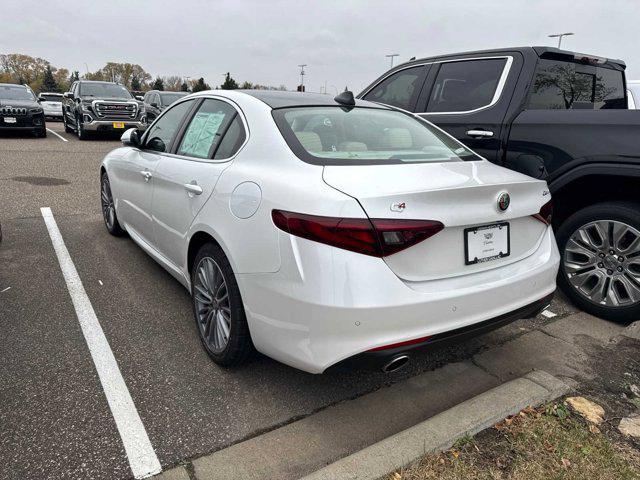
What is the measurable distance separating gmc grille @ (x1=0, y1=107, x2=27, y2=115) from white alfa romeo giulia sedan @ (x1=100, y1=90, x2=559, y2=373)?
13.7 metres

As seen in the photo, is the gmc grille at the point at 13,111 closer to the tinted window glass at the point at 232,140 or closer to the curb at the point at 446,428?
the tinted window glass at the point at 232,140

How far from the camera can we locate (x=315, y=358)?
219cm

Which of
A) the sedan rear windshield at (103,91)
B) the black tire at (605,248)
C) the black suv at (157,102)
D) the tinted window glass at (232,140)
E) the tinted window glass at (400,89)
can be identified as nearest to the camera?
the tinted window glass at (232,140)

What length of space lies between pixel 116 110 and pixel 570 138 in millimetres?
13872

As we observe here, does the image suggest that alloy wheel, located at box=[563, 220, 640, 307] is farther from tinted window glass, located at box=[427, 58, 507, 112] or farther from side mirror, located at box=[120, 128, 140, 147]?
side mirror, located at box=[120, 128, 140, 147]

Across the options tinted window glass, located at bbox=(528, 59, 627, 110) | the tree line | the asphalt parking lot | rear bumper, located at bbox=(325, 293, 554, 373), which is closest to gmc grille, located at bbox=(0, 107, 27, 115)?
the asphalt parking lot

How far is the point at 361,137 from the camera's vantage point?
2.92m

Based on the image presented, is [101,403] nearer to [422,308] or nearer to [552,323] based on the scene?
[422,308]

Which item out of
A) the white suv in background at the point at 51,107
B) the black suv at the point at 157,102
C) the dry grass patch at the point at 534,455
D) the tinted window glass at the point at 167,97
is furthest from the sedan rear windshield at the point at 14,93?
the dry grass patch at the point at 534,455

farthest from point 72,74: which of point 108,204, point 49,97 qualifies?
point 108,204

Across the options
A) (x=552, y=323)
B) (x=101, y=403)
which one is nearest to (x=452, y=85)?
(x=552, y=323)

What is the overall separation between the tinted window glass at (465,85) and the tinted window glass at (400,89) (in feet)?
0.83

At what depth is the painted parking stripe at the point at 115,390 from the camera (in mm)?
2162

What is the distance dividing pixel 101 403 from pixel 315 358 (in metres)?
1.17
